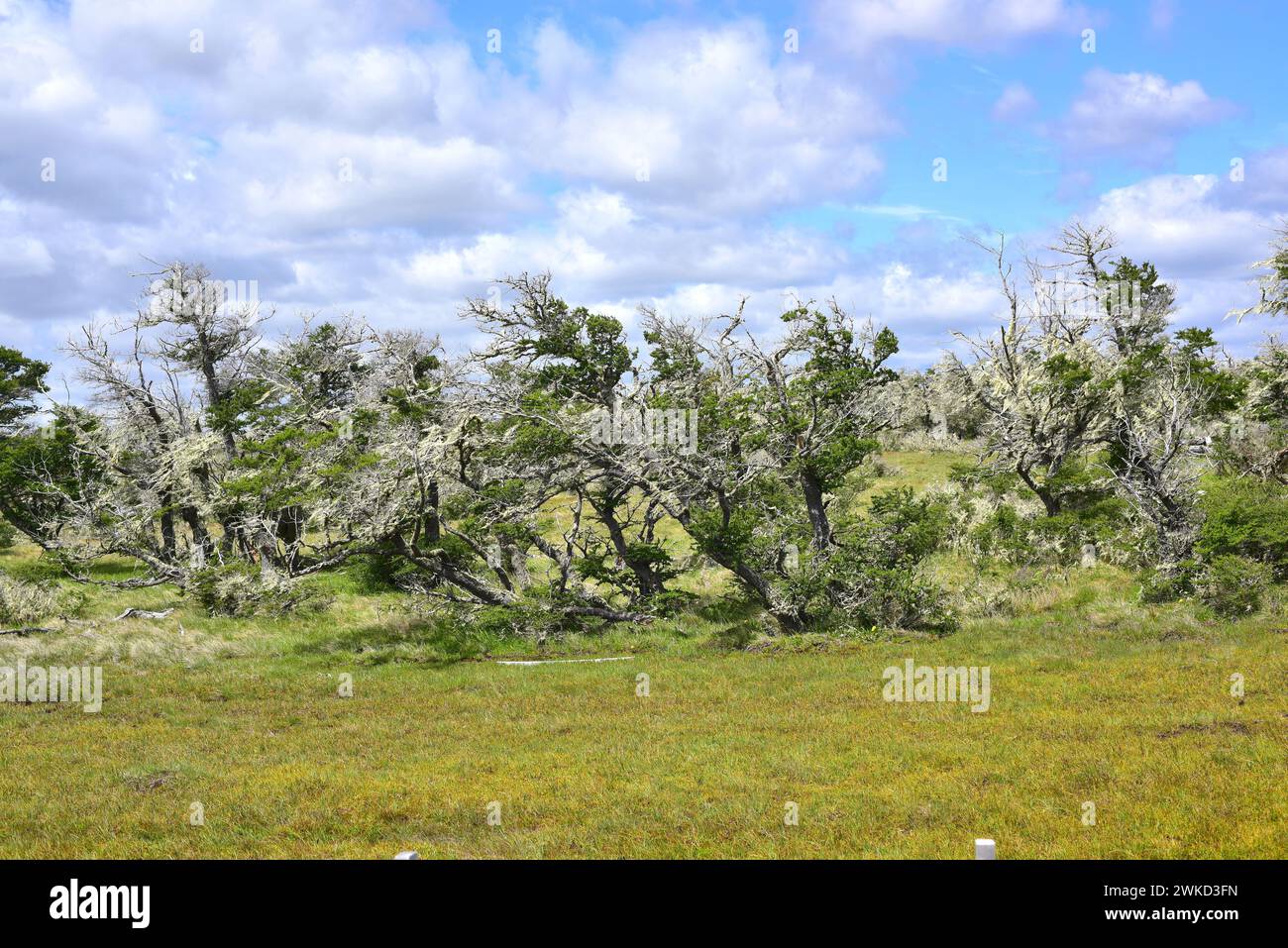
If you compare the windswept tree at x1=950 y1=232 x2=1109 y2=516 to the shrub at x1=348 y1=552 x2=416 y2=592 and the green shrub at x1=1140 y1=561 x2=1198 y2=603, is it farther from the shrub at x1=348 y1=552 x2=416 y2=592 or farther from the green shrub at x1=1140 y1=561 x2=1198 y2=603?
the shrub at x1=348 y1=552 x2=416 y2=592

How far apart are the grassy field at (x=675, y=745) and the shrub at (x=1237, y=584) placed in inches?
17.8

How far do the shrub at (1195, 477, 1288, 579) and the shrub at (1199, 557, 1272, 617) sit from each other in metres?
0.60

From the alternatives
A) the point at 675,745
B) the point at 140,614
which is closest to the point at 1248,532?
the point at 675,745

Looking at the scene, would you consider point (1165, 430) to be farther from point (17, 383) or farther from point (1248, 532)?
point (17, 383)

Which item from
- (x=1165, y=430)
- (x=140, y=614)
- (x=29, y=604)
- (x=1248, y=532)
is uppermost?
(x=1165, y=430)

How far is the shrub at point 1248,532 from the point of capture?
2148 centimetres

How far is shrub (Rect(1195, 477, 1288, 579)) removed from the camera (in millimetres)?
21484

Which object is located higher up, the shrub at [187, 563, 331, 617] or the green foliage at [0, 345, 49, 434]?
the green foliage at [0, 345, 49, 434]

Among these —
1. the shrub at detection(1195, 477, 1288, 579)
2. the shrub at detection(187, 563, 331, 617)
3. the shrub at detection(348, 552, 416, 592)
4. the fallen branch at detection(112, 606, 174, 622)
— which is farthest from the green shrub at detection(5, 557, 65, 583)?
the shrub at detection(1195, 477, 1288, 579)

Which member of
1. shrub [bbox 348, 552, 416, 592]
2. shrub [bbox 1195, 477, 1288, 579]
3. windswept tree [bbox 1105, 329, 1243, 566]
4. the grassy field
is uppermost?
windswept tree [bbox 1105, 329, 1243, 566]

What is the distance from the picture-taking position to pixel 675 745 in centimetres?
1423

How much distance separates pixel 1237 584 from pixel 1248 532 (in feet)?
4.81
